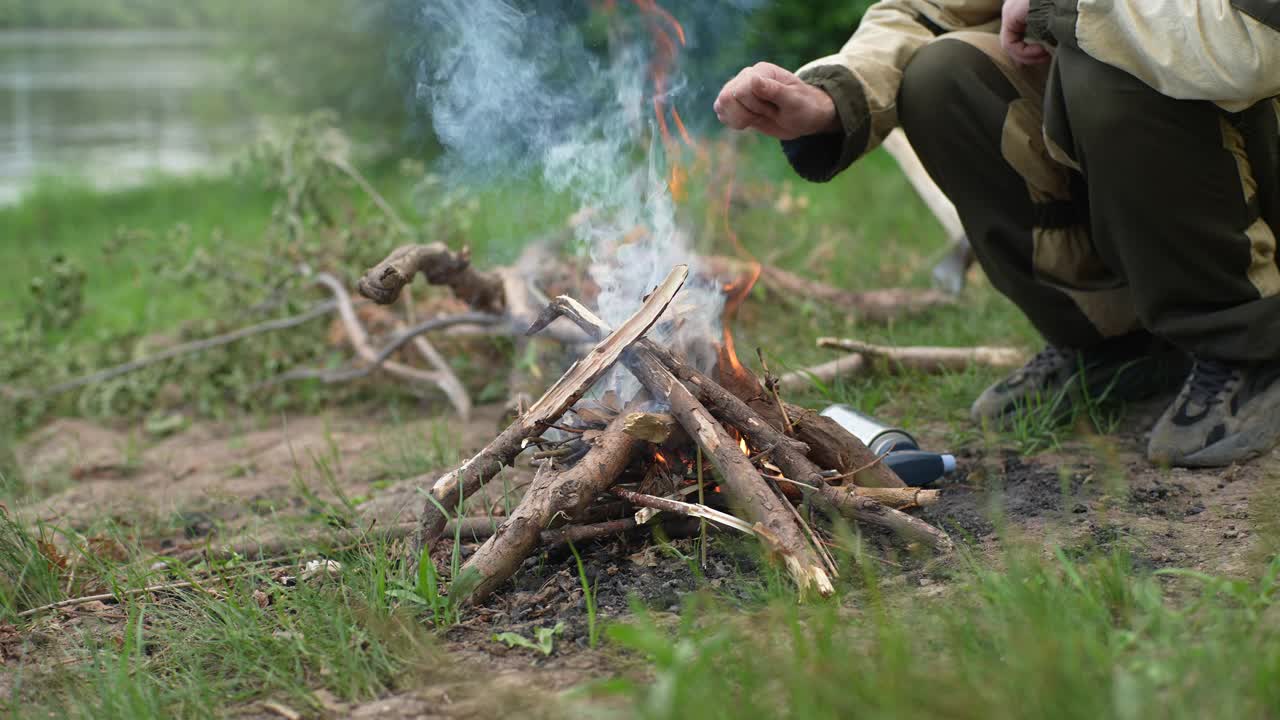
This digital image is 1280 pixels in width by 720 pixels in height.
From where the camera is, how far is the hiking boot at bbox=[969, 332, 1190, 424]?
9.44 ft

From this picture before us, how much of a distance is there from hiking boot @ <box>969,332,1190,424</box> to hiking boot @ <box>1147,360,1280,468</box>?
30 cm

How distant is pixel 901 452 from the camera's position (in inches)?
95.9

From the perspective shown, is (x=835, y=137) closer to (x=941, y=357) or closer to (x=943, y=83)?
(x=943, y=83)

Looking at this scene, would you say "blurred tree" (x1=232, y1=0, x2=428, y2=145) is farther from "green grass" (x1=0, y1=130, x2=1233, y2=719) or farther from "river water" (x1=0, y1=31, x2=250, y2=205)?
"green grass" (x1=0, y1=130, x2=1233, y2=719)

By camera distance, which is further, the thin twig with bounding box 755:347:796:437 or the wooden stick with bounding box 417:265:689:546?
the thin twig with bounding box 755:347:796:437

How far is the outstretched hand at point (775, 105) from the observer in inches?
95.3

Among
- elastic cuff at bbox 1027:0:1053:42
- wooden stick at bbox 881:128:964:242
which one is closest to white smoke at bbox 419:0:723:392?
elastic cuff at bbox 1027:0:1053:42

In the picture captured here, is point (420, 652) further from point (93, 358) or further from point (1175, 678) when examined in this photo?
point (93, 358)

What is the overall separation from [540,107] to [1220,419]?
1897 millimetres

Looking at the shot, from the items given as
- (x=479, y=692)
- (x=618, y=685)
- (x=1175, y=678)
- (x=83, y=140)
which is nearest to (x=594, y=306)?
(x=479, y=692)

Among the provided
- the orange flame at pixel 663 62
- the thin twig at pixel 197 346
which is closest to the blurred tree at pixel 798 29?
the orange flame at pixel 663 62

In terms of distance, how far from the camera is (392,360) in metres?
4.14

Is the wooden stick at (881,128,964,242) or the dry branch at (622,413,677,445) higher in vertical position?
the dry branch at (622,413,677,445)

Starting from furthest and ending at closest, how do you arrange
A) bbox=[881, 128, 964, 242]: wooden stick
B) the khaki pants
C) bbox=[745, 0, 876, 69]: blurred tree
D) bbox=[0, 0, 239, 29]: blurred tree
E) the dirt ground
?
bbox=[0, 0, 239, 29]: blurred tree
bbox=[745, 0, 876, 69]: blurred tree
bbox=[881, 128, 964, 242]: wooden stick
the khaki pants
the dirt ground
